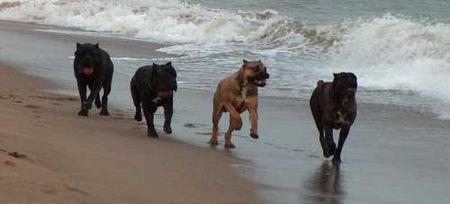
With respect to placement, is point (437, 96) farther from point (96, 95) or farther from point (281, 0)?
point (281, 0)

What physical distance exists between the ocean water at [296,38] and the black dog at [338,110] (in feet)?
10.1

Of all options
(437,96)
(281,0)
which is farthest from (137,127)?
(281,0)

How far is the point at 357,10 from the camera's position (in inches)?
1383

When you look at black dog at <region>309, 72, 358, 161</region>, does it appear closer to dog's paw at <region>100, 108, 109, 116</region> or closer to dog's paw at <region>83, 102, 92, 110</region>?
dog's paw at <region>83, 102, 92, 110</region>

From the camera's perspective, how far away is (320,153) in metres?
8.60

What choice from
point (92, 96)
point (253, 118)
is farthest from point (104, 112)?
point (253, 118)

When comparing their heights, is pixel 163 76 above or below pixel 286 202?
above

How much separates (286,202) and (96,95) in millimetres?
5376

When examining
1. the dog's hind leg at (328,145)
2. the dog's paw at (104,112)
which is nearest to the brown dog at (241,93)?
the dog's hind leg at (328,145)

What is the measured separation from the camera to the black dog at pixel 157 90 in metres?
8.98

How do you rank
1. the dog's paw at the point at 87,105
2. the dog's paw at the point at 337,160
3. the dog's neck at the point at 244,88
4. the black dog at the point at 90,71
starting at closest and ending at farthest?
the dog's paw at the point at 337,160
the dog's neck at the point at 244,88
the black dog at the point at 90,71
the dog's paw at the point at 87,105

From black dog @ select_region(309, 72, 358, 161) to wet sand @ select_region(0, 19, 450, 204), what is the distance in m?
0.18

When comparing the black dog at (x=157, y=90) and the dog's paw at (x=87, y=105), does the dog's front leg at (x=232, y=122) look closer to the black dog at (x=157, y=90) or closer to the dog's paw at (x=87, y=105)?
the black dog at (x=157, y=90)

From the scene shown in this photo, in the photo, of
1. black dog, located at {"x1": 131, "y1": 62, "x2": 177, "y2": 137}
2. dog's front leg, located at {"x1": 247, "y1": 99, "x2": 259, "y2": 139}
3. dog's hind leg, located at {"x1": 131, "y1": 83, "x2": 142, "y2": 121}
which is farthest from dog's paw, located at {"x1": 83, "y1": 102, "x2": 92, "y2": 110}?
dog's front leg, located at {"x1": 247, "y1": 99, "x2": 259, "y2": 139}
